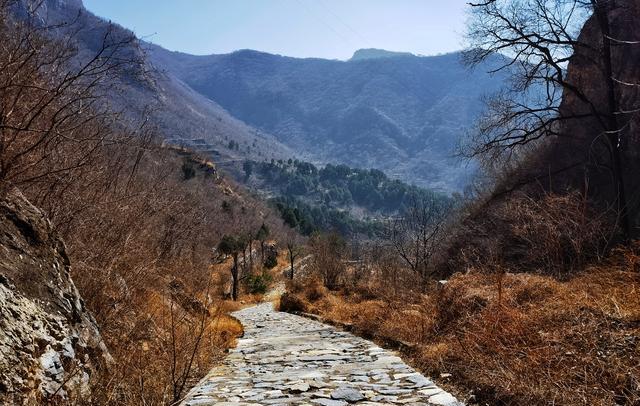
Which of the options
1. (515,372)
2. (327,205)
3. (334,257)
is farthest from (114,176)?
(327,205)

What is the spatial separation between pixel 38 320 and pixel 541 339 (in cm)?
462

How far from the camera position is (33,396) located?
3137mm

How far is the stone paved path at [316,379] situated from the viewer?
514 cm

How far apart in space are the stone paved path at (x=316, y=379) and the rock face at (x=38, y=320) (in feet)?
5.22

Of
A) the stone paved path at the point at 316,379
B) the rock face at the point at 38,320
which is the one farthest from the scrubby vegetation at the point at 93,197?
the stone paved path at the point at 316,379

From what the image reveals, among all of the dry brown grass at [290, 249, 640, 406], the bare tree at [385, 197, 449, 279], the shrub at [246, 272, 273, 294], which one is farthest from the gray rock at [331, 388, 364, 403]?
the shrub at [246, 272, 273, 294]

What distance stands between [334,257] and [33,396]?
2531 centimetres

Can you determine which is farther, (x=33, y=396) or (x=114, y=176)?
(x=114, y=176)

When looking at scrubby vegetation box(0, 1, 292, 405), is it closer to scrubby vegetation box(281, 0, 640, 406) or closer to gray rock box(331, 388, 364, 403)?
gray rock box(331, 388, 364, 403)

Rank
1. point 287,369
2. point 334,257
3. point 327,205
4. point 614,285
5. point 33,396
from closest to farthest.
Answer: point 33,396 → point 614,285 → point 287,369 → point 334,257 → point 327,205

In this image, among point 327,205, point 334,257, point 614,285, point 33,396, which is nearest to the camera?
point 33,396

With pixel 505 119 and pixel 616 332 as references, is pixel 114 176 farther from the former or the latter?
pixel 505 119

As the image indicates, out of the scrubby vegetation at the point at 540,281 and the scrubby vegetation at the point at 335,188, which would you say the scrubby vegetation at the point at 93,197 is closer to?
the scrubby vegetation at the point at 540,281

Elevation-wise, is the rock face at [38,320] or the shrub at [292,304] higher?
the rock face at [38,320]
